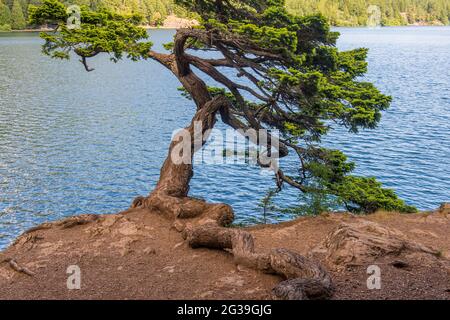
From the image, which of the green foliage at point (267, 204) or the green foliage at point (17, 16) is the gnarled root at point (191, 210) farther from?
the green foliage at point (17, 16)

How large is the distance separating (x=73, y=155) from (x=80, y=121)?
35.9ft

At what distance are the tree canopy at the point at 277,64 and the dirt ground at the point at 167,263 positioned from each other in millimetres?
2774

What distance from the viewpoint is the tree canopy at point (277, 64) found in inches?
562

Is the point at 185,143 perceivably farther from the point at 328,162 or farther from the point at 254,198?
the point at 254,198

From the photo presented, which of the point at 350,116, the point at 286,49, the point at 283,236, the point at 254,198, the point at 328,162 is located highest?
the point at 286,49

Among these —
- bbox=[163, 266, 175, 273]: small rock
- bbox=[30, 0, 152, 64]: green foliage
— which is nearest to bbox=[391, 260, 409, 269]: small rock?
bbox=[163, 266, 175, 273]: small rock

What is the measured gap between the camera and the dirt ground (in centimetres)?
1065

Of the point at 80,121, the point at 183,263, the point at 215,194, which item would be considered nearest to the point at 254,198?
the point at 215,194

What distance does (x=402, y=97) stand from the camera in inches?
2221

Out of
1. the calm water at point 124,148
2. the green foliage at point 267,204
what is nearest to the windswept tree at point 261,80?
the green foliage at point 267,204

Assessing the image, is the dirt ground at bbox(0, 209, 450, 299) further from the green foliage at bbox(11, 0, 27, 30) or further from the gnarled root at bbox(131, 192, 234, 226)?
the green foliage at bbox(11, 0, 27, 30)

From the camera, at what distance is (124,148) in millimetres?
38438

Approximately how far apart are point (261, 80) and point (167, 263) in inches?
314

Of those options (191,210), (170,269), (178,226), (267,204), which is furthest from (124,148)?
(170,269)
